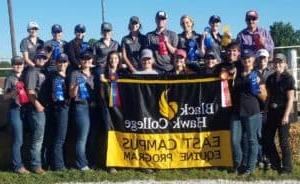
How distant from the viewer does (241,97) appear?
9.02m

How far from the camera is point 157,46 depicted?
10.2 m

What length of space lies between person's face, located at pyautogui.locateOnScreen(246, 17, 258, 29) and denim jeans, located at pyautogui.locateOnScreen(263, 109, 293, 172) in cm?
197

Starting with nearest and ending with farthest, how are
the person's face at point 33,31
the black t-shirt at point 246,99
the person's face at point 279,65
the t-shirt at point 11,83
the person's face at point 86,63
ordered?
1. the person's face at point 279,65
2. the black t-shirt at point 246,99
3. the t-shirt at point 11,83
4. the person's face at point 86,63
5. the person's face at point 33,31

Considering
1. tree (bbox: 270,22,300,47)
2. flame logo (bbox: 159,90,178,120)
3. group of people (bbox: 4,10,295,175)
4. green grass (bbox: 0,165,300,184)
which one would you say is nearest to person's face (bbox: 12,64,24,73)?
group of people (bbox: 4,10,295,175)

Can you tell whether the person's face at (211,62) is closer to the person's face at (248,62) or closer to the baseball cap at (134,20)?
the person's face at (248,62)

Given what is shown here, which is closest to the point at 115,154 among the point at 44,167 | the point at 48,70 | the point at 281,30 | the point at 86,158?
the point at 86,158

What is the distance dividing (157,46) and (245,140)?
2335 millimetres

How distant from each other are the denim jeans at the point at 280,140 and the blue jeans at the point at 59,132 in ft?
10.5

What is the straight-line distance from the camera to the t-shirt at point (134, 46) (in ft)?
33.6

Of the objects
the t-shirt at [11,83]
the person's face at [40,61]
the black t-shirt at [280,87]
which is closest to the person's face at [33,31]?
the person's face at [40,61]

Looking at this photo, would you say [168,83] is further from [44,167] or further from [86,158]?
[44,167]

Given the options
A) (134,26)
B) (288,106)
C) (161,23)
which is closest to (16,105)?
(134,26)

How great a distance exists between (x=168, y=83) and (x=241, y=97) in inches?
48.2

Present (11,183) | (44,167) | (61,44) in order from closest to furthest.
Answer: (11,183)
(44,167)
(61,44)
